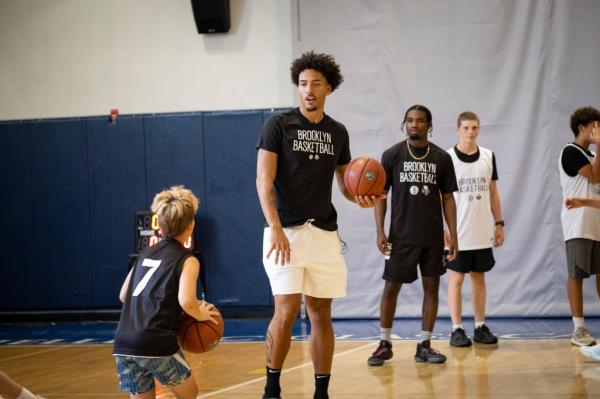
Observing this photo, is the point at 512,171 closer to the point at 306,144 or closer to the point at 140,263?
the point at 306,144

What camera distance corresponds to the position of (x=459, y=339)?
6.86 metres

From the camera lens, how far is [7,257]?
10.3m

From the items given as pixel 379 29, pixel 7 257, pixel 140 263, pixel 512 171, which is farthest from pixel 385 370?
pixel 7 257

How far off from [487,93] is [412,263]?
11.4ft

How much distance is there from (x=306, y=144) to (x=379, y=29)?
16.1 ft

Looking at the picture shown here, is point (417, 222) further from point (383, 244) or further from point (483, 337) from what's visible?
point (483, 337)

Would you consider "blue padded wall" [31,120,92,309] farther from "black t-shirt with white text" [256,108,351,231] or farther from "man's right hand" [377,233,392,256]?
"black t-shirt with white text" [256,108,351,231]

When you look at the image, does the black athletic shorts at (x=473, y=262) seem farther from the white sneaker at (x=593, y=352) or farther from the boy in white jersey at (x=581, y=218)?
the white sneaker at (x=593, y=352)

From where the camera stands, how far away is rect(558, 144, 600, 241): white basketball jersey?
671cm

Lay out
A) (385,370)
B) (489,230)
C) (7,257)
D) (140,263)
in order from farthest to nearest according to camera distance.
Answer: (7,257) < (489,230) < (385,370) < (140,263)

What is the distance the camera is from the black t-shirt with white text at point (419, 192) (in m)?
6.26

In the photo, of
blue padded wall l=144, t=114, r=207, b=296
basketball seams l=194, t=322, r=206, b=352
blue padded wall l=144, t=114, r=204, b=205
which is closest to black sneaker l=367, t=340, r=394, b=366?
basketball seams l=194, t=322, r=206, b=352

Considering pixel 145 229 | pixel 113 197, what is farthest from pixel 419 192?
pixel 113 197

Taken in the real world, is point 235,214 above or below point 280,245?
below
